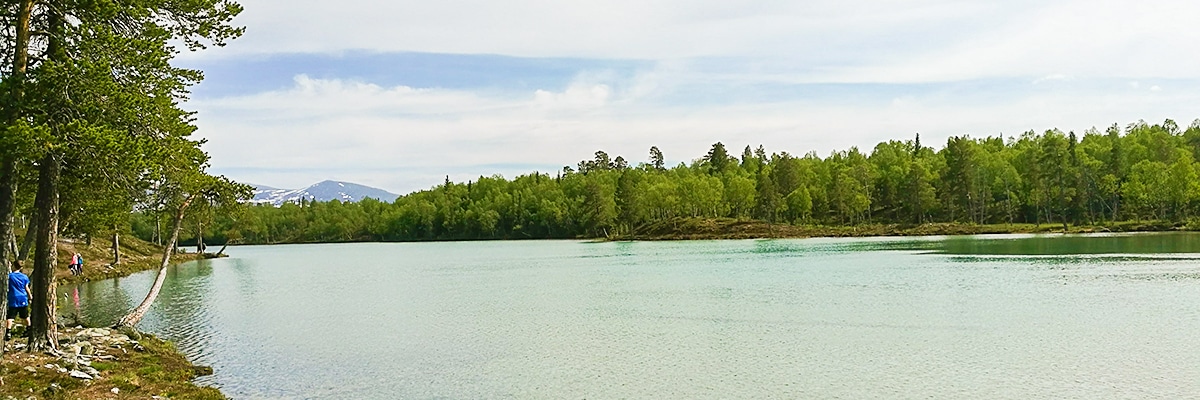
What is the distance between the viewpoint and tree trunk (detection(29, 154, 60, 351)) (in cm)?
1944

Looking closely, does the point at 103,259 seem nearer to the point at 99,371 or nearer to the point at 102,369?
the point at 102,369

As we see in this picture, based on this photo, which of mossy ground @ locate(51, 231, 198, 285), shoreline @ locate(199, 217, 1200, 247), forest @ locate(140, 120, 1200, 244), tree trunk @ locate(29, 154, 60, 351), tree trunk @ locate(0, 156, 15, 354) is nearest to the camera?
tree trunk @ locate(0, 156, 15, 354)

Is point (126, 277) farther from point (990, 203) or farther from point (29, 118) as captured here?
point (990, 203)

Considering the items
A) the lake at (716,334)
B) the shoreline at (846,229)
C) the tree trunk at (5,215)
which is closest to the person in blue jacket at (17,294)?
the lake at (716,334)

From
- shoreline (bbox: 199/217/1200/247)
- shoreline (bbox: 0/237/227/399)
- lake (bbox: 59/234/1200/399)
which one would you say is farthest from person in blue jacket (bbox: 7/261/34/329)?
shoreline (bbox: 199/217/1200/247)

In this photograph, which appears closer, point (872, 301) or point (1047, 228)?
point (872, 301)

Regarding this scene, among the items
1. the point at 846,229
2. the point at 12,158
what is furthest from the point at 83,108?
the point at 846,229

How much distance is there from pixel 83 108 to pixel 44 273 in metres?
4.87

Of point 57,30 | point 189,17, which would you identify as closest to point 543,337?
point 189,17

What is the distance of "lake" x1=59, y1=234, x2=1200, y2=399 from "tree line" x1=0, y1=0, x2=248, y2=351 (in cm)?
558

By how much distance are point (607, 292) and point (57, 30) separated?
30786 millimetres

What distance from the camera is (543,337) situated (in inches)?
1163

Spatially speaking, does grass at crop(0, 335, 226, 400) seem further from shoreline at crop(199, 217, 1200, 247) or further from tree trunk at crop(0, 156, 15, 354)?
shoreline at crop(199, 217, 1200, 247)

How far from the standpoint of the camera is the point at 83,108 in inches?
707
